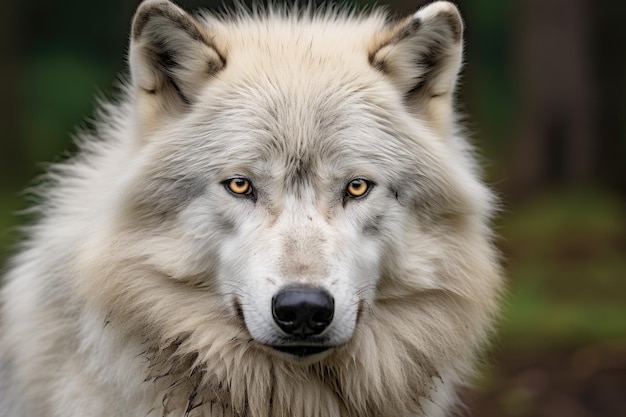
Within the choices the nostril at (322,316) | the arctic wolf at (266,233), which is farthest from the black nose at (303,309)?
the arctic wolf at (266,233)

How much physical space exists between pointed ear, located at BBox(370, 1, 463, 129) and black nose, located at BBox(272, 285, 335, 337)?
4.50 feet

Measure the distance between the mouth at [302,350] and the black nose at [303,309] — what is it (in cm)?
16

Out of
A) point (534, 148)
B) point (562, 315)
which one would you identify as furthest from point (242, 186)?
point (534, 148)

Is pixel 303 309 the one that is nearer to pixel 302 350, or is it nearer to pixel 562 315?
pixel 302 350

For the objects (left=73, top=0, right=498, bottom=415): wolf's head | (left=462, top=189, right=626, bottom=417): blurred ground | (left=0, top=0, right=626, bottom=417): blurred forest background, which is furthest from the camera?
(left=0, top=0, right=626, bottom=417): blurred forest background

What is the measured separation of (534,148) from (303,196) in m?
9.69

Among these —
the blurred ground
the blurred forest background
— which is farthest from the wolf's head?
the blurred ground

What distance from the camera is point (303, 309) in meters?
3.89

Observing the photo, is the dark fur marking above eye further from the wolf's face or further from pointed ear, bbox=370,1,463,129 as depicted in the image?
pointed ear, bbox=370,1,463,129

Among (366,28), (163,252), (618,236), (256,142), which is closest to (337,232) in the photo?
(256,142)

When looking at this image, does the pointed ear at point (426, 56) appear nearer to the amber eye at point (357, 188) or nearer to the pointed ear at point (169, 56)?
the amber eye at point (357, 188)

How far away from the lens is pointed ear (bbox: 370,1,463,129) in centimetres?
465

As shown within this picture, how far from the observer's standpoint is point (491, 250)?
16.3 feet

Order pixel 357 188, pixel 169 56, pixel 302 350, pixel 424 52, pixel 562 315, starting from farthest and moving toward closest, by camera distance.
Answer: pixel 562 315 < pixel 424 52 < pixel 169 56 < pixel 357 188 < pixel 302 350
